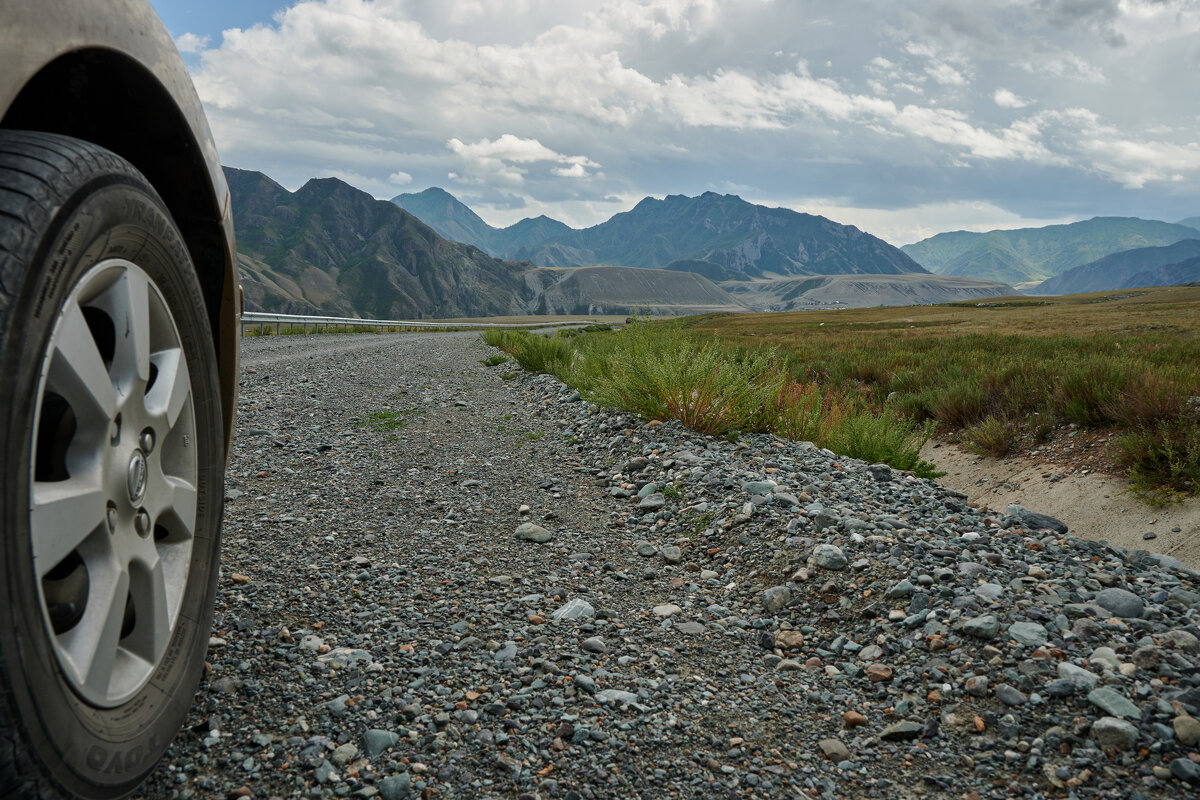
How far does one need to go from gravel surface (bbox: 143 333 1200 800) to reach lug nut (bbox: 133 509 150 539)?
0.72 m

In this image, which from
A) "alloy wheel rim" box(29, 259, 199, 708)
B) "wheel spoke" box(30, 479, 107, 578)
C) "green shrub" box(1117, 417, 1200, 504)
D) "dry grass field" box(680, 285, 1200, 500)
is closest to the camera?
"wheel spoke" box(30, 479, 107, 578)

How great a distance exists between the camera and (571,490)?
526 centimetres

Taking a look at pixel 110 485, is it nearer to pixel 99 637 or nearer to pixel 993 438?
pixel 99 637

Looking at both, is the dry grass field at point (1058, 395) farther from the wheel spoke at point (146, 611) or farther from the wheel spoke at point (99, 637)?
the wheel spoke at point (99, 637)

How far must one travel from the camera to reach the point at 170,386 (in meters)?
1.78

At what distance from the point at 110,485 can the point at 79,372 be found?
0.27 m

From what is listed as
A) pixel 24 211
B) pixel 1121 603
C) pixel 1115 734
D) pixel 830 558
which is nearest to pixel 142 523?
pixel 24 211

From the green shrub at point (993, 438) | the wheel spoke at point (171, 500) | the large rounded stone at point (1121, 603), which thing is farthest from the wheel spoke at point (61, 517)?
the green shrub at point (993, 438)

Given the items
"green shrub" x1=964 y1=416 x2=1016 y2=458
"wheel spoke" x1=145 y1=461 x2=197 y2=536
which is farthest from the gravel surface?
"green shrub" x1=964 y1=416 x2=1016 y2=458

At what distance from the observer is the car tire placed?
119cm

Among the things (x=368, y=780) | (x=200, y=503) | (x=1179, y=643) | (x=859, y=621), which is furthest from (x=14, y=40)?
(x=1179, y=643)

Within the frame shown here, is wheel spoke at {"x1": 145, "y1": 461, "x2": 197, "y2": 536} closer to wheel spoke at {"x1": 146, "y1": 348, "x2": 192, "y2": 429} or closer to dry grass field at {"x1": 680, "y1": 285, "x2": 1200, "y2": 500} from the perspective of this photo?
wheel spoke at {"x1": 146, "y1": 348, "x2": 192, "y2": 429}

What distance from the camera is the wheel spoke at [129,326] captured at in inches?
63.5

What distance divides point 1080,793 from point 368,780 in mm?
2062
